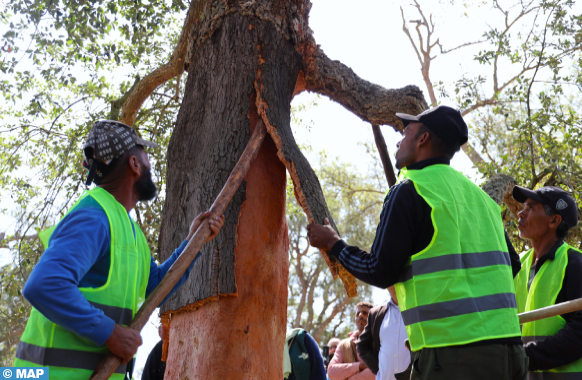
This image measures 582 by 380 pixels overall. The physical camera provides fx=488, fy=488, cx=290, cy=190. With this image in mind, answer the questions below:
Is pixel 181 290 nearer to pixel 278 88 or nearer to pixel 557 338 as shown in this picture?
pixel 278 88

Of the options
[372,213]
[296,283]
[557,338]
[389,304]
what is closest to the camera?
[557,338]

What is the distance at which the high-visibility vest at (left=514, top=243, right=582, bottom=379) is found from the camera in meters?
2.81

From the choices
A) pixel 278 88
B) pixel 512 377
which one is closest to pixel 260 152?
pixel 278 88

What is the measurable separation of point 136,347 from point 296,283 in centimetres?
1929

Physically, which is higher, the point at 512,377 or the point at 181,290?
the point at 181,290

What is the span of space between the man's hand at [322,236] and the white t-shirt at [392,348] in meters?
1.59

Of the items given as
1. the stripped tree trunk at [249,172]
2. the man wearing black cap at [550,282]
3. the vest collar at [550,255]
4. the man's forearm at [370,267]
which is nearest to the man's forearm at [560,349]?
the man wearing black cap at [550,282]

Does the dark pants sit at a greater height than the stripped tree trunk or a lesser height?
lesser

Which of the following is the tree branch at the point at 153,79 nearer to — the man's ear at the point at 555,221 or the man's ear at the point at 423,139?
the man's ear at the point at 423,139

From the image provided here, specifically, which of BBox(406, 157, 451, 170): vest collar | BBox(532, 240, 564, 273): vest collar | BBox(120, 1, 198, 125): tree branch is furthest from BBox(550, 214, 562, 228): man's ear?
BBox(120, 1, 198, 125): tree branch

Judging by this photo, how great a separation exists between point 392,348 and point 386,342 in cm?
9

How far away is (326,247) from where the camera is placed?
2625 millimetres

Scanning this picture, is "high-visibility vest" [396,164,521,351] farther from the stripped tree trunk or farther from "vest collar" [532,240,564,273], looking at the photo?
"vest collar" [532,240,564,273]

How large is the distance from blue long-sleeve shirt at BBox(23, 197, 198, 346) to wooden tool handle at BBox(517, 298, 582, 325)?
7.07 feet
